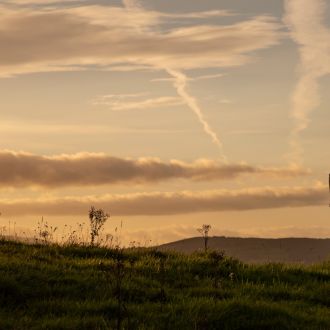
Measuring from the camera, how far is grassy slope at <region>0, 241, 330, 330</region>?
1369cm

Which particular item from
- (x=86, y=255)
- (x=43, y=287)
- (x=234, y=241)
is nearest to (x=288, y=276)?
(x=86, y=255)

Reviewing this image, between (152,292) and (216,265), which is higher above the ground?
(216,265)

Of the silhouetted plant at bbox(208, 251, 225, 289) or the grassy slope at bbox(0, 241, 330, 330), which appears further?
the silhouetted plant at bbox(208, 251, 225, 289)

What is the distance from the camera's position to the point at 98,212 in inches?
861

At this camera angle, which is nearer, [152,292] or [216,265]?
[152,292]

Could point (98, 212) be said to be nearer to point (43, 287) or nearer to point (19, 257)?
point (19, 257)

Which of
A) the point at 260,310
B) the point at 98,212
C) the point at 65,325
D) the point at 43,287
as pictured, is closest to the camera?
the point at 65,325

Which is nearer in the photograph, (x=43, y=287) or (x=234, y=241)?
(x=43, y=287)

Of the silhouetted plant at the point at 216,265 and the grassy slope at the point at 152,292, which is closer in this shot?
the grassy slope at the point at 152,292

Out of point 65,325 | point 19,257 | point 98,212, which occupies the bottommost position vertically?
point 65,325

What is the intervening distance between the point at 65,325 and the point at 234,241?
43.9 meters

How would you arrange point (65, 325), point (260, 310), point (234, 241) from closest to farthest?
1. point (65, 325)
2. point (260, 310)
3. point (234, 241)

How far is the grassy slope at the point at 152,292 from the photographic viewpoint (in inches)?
539

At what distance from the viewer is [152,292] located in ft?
50.7
